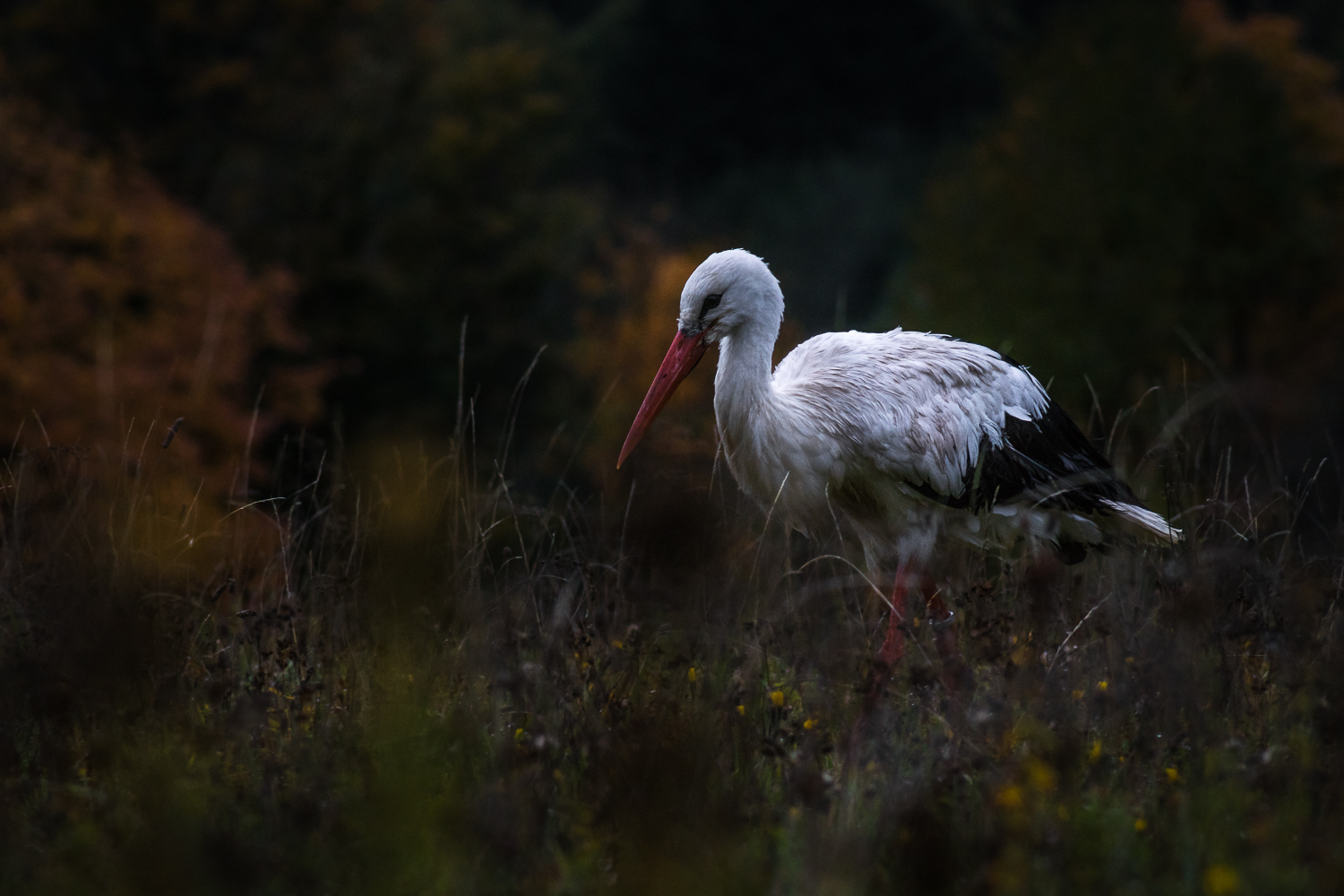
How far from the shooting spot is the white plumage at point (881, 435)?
16.0 ft

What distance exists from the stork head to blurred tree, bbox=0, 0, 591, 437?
47.1 ft

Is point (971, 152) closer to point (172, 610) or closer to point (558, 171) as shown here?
point (558, 171)

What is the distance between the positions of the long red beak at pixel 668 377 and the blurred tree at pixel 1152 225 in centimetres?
1551

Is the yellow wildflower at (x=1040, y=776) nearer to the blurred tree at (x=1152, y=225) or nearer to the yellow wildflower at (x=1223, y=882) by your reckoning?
the yellow wildflower at (x=1223, y=882)

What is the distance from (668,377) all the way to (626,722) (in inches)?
77.9

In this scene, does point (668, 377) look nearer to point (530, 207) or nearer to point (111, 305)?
point (111, 305)

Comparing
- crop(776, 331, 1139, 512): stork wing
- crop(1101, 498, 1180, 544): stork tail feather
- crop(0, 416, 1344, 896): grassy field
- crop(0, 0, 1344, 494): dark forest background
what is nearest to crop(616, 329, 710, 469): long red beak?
crop(776, 331, 1139, 512): stork wing

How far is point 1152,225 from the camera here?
22.4m

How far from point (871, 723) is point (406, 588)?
1.41 metres

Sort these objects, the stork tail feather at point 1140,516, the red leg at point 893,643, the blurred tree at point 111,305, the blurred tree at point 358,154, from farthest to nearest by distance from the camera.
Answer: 1. the blurred tree at point 358,154
2. the blurred tree at point 111,305
3. the stork tail feather at point 1140,516
4. the red leg at point 893,643

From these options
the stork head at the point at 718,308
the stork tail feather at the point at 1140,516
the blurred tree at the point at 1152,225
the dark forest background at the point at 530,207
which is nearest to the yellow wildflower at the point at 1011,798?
the stork head at the point at 718,308

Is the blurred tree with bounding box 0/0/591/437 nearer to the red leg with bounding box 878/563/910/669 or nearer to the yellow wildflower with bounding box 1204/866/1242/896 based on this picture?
the red leg with bounding box 878/563/910/669

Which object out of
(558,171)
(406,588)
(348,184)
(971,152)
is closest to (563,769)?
(406,588)

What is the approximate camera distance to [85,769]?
320 centimetres
